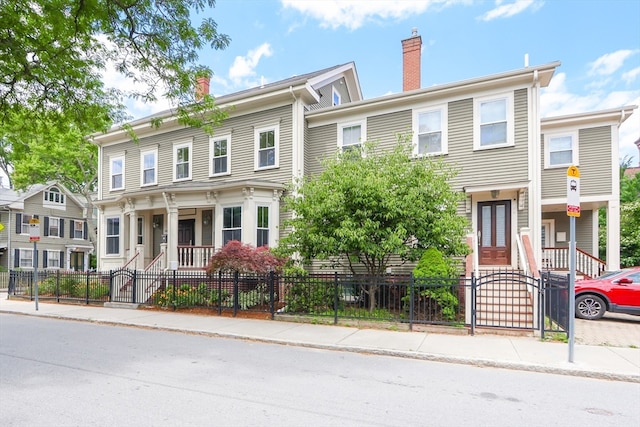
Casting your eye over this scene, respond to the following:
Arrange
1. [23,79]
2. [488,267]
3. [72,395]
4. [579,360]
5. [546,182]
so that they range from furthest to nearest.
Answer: [546,182] < [488,267] < [23,79] < [579,360] < [72,395]

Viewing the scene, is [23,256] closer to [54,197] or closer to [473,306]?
[54,197]

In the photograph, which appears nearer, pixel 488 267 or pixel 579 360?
pixel 579 360

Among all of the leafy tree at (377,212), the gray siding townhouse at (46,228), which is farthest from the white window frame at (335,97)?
the gray siding townhouse at (46,228)

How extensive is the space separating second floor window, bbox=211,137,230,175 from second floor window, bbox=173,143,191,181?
4.32ft

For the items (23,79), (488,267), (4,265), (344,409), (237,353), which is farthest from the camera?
(4,265)

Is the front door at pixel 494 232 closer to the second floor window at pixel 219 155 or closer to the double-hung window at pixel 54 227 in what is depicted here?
the second floor window at pixel 219 155

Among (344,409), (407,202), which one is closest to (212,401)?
(344,409)

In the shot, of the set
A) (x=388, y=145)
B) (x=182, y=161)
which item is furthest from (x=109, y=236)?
(x=388, y=145)

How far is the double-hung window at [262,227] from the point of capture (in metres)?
14.3

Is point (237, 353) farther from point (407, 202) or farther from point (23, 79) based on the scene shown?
point (23, 79)

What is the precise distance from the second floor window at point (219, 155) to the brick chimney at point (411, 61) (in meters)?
7.76

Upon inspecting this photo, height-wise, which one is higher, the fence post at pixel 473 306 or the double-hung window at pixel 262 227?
the double-hung window at pixel 262 227

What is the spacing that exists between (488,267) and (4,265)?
115 ft

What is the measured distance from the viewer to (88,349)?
7289mm
